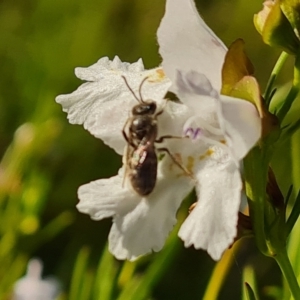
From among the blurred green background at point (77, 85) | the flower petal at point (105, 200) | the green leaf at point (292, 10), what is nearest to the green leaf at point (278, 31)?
the green leaf at point (292, 10)

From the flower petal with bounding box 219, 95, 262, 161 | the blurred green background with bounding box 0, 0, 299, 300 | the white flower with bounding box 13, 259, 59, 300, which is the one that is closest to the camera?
the flower petal with bounding box 219, 95, 262, 161

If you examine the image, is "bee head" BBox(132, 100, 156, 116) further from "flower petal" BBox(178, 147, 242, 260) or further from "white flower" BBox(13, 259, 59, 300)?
"white flower" BBox(13, 259, 59, 300)

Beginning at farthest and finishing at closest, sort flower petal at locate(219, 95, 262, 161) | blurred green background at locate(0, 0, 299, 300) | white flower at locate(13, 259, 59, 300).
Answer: blurred green background at locate(0, 0, 299, 300) < white flower at locate(13, 259, 59, 300) < flower petal at locate(219, 95, 262, 161)

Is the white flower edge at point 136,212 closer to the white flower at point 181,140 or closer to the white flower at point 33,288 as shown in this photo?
the white flower at point 181,140

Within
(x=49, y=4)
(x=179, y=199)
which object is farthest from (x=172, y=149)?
(x=49, y=4)

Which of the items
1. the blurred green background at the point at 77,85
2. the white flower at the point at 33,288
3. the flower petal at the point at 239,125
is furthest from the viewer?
the blurred green background at the point at 77,85

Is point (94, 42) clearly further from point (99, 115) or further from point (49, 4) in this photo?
point (99, 115)

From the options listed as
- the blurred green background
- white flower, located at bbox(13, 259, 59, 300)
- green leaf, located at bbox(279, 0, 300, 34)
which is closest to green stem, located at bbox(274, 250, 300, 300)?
green leaf, located at bbox(279, 0, 300, 34)

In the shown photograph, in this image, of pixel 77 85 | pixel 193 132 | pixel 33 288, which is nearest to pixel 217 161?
pixel 193 132
